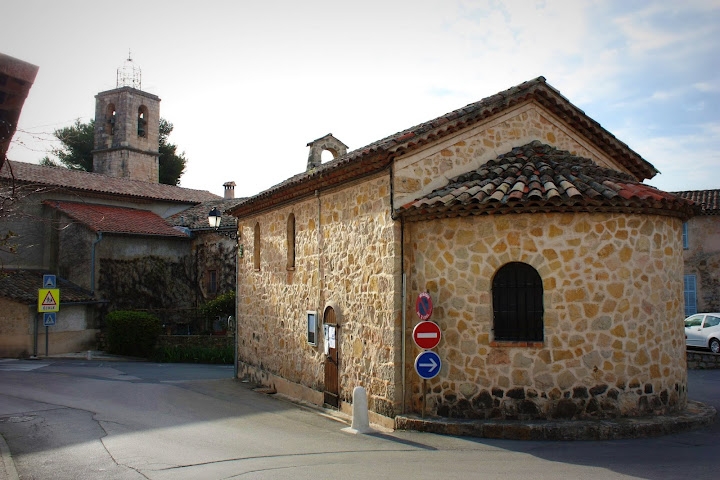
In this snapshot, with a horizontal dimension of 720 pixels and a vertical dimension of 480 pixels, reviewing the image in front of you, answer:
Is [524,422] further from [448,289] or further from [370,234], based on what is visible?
[370,234]

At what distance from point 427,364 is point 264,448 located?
2.93 meters

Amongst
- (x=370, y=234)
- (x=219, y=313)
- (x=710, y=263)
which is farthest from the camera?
(x=219, y=313)

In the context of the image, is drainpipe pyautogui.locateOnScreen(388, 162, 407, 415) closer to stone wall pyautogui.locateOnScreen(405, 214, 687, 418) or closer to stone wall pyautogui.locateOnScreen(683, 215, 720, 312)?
stone wall pyautogui.locateOnScreen(405, 214, 687, 418)

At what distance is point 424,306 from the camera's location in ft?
35.0

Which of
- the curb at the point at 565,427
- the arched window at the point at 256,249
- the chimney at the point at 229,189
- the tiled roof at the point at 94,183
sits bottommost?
the curb at the point at 565,427

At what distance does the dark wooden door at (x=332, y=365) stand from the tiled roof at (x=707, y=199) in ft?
57.1

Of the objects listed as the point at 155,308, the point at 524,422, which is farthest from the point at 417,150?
the point at 155,308

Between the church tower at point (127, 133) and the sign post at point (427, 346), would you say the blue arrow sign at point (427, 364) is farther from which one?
the church tower at point (127, 133)

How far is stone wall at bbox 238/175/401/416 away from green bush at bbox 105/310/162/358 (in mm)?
8593

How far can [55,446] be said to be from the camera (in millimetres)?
10047

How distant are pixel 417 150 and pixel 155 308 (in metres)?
22.8

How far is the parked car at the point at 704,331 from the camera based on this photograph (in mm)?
21734

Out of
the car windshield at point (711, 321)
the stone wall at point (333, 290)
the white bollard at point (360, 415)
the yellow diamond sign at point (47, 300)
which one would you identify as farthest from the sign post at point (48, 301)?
the car windshield at point (711, 321)

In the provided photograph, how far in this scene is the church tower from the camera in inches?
1708
